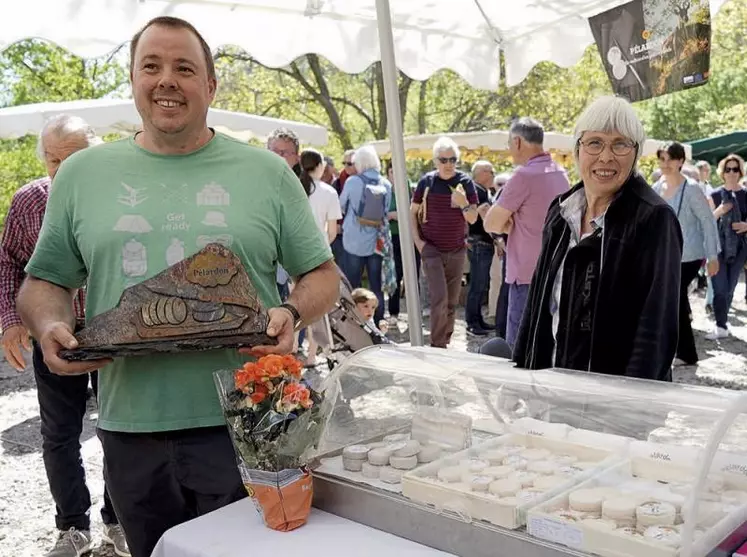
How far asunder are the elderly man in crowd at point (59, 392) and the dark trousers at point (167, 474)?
1385 millimetres

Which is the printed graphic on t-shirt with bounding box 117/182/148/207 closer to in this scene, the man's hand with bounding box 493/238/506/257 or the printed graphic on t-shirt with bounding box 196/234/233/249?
the printed graphic on t-shirt with bounding box 196/234/233/249

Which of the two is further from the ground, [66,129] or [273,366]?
[66,129]

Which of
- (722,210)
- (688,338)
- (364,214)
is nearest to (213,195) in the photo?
(688,338)

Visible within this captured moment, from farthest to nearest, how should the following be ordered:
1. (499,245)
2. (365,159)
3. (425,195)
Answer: (499,245)
(365,159)
(425,195)

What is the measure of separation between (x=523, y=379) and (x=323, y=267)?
60cm

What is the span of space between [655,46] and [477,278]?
4855 millimetres

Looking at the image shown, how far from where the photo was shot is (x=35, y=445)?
17.1 feet

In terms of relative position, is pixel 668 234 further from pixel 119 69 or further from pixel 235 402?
pixel 119 69

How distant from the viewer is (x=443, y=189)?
23.0 ft

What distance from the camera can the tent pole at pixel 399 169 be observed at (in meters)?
3.51

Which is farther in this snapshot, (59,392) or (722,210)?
(722,210)

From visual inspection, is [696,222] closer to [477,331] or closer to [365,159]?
[477,331]

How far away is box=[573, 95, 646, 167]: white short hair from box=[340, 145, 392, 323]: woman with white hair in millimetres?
4866

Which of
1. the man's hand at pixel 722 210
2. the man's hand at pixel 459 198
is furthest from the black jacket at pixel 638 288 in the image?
the man's hand at pixel 722 210
